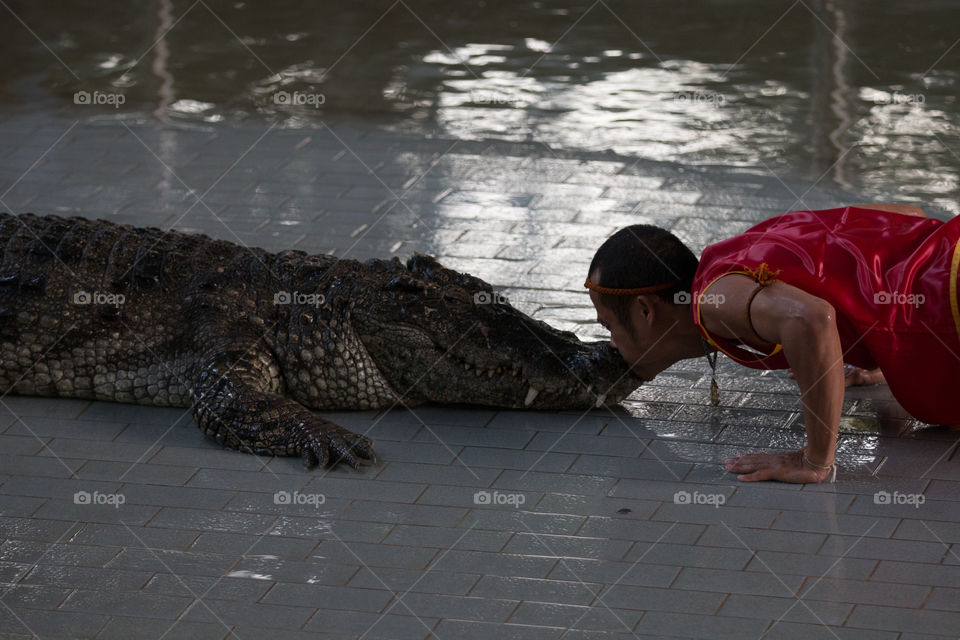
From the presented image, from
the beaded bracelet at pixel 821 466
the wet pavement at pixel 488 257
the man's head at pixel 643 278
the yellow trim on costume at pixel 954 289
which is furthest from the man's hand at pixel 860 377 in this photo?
the man's head at pixel 643 278

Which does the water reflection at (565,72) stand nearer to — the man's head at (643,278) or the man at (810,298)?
the man at (810,298)

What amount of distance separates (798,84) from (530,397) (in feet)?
16.9

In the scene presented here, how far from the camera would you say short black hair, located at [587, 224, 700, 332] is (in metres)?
3.65

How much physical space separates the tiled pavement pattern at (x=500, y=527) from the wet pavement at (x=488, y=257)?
0.04 feet

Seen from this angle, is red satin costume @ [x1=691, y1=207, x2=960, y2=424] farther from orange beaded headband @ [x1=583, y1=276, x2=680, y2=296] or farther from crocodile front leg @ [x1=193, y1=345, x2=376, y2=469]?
crocodile front leg @ [x1=193, y1=345, x2=376, y2=469]

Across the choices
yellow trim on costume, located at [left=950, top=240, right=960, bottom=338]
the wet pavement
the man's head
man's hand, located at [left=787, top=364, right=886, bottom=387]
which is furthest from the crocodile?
yellow trim on costume, located at [left=950, top=240, right=960, bottom=338]

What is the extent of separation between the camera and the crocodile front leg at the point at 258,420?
394 centimetres

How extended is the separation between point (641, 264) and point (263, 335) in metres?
1.49

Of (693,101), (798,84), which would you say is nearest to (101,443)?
(693,101)

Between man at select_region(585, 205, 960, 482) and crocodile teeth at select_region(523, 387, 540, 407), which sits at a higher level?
man at select_region(585, 205, 960, 482)

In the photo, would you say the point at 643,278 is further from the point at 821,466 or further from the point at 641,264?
the point at 821,466

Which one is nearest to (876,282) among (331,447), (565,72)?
(331,447)

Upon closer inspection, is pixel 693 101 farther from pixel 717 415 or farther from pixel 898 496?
pixel 898 496

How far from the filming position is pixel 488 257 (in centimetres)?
574
